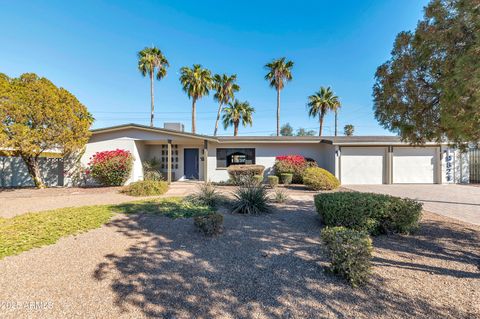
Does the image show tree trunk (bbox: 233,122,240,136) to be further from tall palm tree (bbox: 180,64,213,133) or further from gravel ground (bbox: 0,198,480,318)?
gravel ground (bbox: 0,198,480,318)

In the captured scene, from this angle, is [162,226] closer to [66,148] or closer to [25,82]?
[66,148]

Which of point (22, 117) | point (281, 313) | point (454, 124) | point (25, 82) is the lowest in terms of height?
point (281, 313)

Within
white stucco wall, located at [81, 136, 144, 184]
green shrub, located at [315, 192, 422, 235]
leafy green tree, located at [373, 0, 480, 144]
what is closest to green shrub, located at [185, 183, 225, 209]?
green shrub, located at [315, 192, 422, 235]

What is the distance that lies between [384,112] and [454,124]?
193 cm

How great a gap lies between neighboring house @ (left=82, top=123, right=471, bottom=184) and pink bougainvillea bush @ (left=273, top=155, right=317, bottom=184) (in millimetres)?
741

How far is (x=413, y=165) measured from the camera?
13.0m

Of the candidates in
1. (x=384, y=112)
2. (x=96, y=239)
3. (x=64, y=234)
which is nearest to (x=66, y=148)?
(x=64, y=234)

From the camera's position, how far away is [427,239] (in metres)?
4.33

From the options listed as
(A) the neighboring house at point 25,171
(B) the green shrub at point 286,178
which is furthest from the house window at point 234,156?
(A) the neighboring house at point 25,171

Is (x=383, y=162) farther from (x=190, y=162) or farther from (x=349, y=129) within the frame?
(x=349, y=129)

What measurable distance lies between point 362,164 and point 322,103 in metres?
13.0

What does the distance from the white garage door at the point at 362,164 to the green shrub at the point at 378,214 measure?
905 cm

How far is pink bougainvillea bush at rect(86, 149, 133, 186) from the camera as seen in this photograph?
11016 millimetres

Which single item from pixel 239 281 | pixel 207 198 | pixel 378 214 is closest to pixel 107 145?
pixel 207 198
